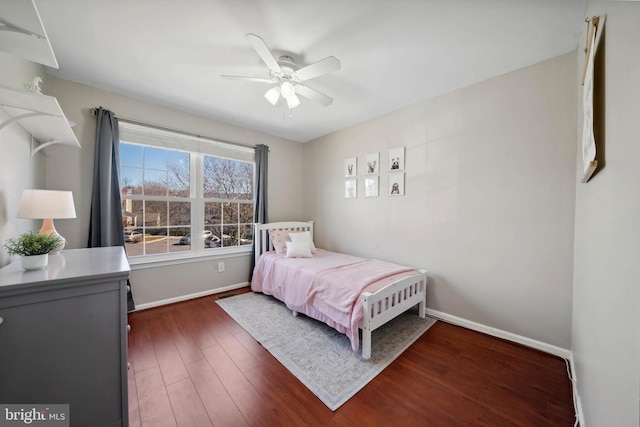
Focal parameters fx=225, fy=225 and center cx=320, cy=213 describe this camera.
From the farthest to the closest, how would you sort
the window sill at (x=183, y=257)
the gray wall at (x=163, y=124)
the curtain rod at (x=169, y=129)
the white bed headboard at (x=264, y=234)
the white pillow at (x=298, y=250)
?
the white bed headboard at (x=264, y=234) → the white pillow at (x=298, y=250) → the window sill at (x=183, y=257) → the curtain rod at (x=169, y=129) → the gray wall at (x=163, y=124)

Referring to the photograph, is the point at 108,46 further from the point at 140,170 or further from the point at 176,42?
the point at 140,170

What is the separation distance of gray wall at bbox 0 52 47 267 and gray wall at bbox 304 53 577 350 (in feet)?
10.7

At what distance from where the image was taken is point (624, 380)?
68 cm

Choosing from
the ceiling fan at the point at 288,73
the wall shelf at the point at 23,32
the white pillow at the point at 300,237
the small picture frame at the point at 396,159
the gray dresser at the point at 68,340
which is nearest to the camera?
the wall shelf at the point at 23,32

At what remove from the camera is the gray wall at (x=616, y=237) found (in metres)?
0.65

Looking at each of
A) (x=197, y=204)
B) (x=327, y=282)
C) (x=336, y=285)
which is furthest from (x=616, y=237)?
(x=197, y=204)

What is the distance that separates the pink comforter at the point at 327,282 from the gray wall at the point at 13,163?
6.86 feet

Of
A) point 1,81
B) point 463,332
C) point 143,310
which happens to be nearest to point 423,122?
point 463,332

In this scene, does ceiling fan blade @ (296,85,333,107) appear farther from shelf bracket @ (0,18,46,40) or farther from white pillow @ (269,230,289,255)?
white pillow @ (269,230,289,255)

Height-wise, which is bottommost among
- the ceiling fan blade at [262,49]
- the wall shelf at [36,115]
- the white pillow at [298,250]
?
the white pillow at [298,250]

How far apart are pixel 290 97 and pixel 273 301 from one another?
247 centimetres

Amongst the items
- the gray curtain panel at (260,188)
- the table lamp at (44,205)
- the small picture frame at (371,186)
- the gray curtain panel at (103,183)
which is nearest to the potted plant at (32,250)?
the table lamp at (44,205)

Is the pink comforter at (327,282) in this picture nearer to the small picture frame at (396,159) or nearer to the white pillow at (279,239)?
the white pillow at (279,239)

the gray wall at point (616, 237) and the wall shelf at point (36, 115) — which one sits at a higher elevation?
the wall shelf at point (36, 115)
